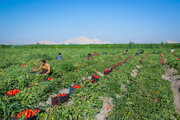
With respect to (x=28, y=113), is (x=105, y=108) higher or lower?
lower

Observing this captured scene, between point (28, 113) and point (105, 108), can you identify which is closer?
point (28, 113)

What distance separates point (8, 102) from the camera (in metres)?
3.57

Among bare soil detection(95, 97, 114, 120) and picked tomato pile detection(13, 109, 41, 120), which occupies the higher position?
picked tomato pile detection(13, 109, 41, 120)

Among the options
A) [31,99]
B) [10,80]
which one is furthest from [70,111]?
[10,80]

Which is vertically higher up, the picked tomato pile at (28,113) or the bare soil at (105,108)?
the picked tomato pile at (28,113)

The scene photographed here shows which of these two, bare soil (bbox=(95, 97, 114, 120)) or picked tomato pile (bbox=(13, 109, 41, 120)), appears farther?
bare soil (bbox=(95, 97, 114, 120))

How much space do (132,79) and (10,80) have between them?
5504 mm

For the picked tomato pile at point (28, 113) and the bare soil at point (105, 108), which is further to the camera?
the bare soil at point (105, 108)

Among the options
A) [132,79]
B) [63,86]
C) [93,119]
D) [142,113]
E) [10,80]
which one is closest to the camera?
[93,119]

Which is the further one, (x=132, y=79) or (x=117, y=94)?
(x=132, y=79)

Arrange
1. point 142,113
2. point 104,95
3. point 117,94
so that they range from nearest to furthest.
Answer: point 142,113, point 104,95, point 117,94

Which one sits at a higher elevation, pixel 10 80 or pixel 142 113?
pixel 10 80

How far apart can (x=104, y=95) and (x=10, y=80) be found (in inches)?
153

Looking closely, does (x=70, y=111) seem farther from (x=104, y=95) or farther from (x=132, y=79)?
(x=132, y=79)
